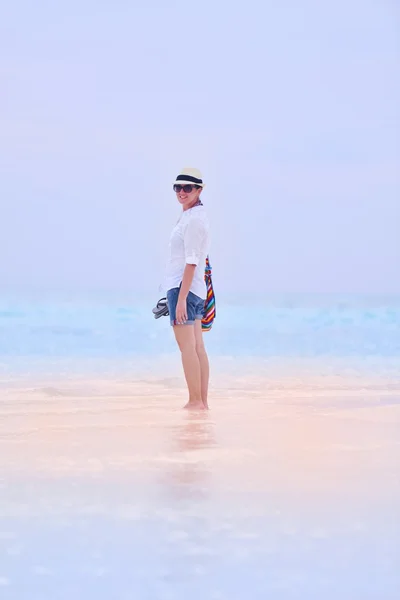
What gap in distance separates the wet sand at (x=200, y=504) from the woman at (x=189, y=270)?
41 cm

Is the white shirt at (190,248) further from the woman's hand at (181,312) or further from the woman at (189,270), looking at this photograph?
the woman's hand at (181,312)

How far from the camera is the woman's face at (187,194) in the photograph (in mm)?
5773

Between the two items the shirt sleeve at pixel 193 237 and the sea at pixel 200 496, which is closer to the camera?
the sea at pixel 200 496

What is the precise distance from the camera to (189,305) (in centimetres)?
579

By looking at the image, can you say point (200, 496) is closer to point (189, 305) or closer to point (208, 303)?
point (189, 305)

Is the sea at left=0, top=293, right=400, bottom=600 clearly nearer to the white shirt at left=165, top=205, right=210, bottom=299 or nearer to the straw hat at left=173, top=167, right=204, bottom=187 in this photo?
the white shirt at left=165, top=205, right=210, bottom=299

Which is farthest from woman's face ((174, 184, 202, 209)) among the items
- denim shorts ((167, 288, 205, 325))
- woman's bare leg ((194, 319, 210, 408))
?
woman's bare leg ((194, 319, 210, 408))

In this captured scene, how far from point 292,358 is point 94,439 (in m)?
7.05

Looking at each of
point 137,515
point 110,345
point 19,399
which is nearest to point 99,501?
point 137,515

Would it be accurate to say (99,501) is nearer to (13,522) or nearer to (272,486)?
(13,522)

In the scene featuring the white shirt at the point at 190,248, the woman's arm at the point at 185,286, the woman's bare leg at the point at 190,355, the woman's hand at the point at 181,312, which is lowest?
the woman's bare leg at the point at 190,355

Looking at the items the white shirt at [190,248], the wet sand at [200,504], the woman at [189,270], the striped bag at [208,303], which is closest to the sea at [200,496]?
the wet sand at [200,504]

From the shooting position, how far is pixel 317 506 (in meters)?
3.20

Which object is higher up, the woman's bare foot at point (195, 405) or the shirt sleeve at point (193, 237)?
the shirt sleeve at point (193, 237)
